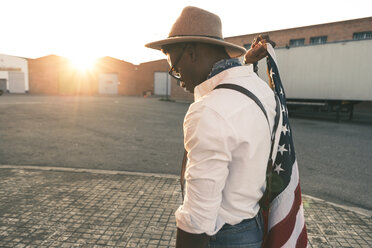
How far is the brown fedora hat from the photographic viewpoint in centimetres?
128

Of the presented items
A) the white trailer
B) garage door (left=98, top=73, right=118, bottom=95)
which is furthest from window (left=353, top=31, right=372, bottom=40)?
garage door (left=98, top=73, right=118, bottom=95)

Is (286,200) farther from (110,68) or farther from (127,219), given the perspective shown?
(110,68)

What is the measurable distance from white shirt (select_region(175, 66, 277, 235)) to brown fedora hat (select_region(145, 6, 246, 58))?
178 millimetres

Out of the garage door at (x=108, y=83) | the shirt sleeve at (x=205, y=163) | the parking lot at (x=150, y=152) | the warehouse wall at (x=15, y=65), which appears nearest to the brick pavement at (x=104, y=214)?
the parking lot at (x=150, y=152)

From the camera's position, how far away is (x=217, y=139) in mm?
1029

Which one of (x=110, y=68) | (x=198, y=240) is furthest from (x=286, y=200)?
(x=110, y=68)

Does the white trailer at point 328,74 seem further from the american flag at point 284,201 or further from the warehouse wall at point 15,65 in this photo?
the warehouse wall at point 15,65

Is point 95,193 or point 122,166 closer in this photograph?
point 95,193

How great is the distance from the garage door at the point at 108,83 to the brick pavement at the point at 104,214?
46299mm

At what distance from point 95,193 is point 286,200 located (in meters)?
3.53

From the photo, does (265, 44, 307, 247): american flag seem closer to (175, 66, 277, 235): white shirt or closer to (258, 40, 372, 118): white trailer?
(175, 66, 277, 235): white shirt

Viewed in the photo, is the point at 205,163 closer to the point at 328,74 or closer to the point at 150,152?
the point at 150,152

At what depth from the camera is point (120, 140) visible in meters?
8.70

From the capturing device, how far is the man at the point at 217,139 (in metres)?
1.05
